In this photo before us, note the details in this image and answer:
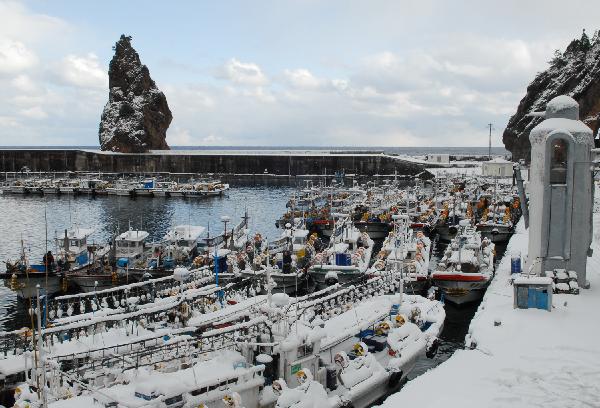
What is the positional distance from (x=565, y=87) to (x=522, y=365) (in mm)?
92409

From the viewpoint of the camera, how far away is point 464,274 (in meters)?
28.8

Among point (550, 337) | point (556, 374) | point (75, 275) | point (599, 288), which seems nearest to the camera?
point (556, 374)

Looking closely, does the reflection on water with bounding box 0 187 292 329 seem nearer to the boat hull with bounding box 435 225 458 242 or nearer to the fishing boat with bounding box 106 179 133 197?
the fishing boat with bounding box 106 179 133 197

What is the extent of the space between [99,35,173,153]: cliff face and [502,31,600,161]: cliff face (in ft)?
235

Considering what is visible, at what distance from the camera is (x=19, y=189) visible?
9219 cm

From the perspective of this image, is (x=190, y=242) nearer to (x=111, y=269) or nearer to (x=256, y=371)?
(x=111, y=269)

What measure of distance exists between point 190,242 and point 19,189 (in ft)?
203

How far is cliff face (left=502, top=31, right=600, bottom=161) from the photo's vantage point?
86812mm

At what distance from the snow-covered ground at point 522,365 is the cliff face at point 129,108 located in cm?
11255

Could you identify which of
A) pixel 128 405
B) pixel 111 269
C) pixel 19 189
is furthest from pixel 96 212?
pixel 128 405

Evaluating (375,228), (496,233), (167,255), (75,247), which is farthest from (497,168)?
(75,247)

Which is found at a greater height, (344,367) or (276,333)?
(276,333)

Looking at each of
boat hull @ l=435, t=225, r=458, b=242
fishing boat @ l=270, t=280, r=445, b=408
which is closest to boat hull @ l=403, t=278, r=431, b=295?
fishing boat @ l=270, t=280, r=445, b=408

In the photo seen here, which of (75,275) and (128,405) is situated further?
(75,275)
